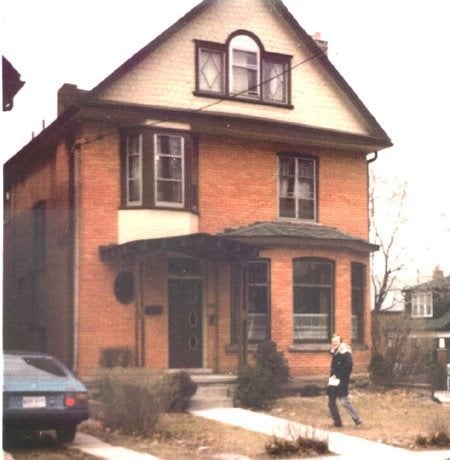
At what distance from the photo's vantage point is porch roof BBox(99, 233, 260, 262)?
1627 centimetres

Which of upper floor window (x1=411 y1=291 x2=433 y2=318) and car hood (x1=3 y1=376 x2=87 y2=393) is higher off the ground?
upper floor window (x1=411 y1=291 x2=433 y2=318)

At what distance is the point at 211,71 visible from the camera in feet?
60.2

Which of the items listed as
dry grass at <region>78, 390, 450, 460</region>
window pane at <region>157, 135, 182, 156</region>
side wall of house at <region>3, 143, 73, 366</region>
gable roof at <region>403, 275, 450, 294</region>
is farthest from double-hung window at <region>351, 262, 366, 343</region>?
gable roof at <region>403, 275, 450, 294</region>

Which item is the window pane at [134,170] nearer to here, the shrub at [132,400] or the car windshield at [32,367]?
the shrub at [132,400]

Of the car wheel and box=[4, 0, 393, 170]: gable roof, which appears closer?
the car wheel

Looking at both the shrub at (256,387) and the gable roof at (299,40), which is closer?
the shrub at (256,387)

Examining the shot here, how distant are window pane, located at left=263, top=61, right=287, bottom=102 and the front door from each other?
14.1ft

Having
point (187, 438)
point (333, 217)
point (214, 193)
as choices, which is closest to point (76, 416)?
point (187, 438)

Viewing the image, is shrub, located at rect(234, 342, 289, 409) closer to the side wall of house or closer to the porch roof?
the porch roof

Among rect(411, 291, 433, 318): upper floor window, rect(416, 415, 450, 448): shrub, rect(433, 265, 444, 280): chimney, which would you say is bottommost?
rect(416, 415, 450, 448): shrub

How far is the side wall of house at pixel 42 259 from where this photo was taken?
1669 centimetres

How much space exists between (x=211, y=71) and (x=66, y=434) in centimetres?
952

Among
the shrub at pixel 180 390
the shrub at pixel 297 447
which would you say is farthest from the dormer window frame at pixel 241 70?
the shrub at pixel 297 447

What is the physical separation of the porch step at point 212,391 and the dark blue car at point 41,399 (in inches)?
180
